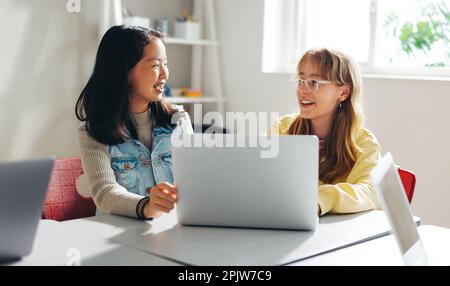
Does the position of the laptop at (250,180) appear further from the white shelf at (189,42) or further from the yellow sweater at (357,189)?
the white shelf at (189,42)

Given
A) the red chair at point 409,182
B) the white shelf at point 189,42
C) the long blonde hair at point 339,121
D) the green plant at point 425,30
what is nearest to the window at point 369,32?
the green plant at point 425,30

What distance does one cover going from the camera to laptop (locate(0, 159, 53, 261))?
1023 millimetres

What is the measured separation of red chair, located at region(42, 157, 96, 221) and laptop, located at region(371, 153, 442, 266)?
1115mm

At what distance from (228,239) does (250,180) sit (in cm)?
15

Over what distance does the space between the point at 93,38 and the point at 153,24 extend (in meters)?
0.41

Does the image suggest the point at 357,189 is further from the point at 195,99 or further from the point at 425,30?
the point at 195,99

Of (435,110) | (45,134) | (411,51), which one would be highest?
(411,51)

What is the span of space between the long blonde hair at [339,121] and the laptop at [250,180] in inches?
20.7

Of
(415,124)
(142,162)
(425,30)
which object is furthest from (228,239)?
(425,30)

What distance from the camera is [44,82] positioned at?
3123 mm

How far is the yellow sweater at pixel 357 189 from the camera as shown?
1627mm

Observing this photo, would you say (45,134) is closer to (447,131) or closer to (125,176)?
(125,176)

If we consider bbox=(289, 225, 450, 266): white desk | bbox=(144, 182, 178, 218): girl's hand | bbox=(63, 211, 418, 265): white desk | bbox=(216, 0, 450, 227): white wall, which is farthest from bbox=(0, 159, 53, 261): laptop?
bbox=(216, 0, 450, 227): white wall
